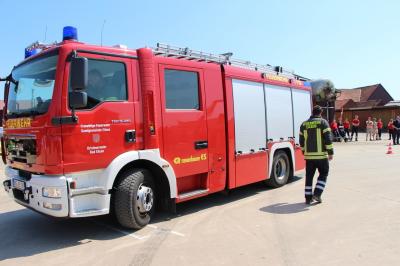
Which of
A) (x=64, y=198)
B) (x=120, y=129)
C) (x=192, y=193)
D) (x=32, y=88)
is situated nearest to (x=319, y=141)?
(x=192, y=193)

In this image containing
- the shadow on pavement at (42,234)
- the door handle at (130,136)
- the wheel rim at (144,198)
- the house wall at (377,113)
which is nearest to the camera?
the shadow on pavement at (42,234)

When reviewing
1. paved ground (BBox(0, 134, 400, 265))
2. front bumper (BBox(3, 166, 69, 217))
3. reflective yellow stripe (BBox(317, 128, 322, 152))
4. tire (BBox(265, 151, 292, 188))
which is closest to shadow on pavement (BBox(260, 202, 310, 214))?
paved ground (BBox(0, 134, 400, 265))

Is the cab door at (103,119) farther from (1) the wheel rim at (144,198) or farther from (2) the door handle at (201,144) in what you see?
(2) the door handle at (201,144)

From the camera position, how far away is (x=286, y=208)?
24.1 ft

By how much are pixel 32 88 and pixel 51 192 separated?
1611 mm

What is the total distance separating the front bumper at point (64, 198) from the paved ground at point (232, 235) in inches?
19.5

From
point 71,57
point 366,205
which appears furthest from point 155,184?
point 366,205

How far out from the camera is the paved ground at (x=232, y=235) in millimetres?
4867

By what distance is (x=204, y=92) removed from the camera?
7.19 meters

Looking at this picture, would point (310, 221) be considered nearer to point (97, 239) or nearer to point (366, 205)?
point (366, 205)

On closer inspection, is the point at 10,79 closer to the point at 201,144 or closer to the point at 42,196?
the point at 42,196

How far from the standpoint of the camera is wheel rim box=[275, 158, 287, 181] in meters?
9.66

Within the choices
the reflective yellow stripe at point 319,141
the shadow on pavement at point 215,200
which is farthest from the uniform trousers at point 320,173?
the shadow on pavement at point 215,200

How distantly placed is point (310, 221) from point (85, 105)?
12.5 feet
